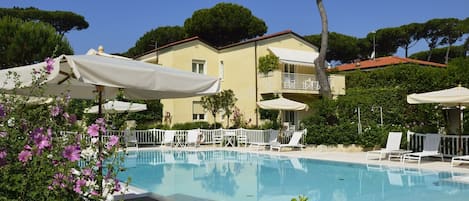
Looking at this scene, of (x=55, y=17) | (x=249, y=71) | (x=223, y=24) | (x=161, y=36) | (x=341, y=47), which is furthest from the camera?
(x=341, y=47)

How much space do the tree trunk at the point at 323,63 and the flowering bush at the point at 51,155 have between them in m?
20.4

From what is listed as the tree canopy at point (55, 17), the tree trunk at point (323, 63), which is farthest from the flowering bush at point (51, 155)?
the tree canopy at point (55, 17)

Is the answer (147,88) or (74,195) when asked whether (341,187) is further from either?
(74,195)

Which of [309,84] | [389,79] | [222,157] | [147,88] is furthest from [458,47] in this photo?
[147,88]

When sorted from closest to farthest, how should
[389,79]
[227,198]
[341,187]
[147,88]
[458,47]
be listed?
[147,88] < [227,198] < [341,187] < [389,79] < [458,47]

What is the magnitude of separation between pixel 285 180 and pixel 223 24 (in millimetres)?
29484

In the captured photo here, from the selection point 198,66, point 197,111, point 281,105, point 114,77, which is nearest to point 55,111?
point 114,77

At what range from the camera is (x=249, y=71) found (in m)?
29.5

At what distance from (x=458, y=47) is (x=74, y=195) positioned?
54542 mm

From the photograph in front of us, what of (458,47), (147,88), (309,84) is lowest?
(147,88)

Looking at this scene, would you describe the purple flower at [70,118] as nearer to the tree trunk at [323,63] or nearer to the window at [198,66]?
the tree trunk at [323,63]

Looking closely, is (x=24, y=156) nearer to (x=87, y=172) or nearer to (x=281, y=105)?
(x=87, y=172)

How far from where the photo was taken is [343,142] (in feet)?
62.4

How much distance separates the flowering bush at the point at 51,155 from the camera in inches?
125
